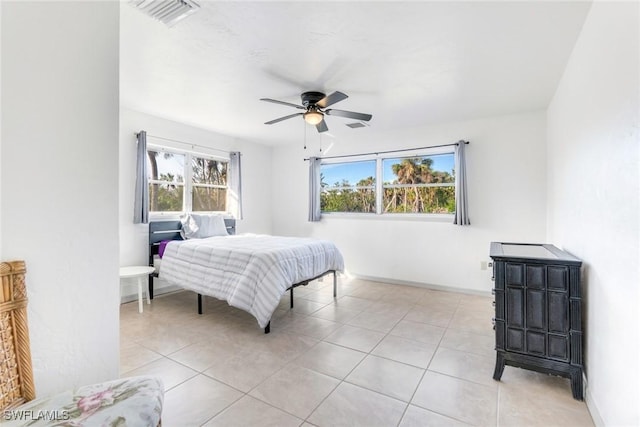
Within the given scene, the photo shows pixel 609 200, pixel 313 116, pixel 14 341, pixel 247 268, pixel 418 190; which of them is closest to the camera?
pixel 14 341

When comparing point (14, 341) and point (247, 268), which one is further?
point (247, 268)

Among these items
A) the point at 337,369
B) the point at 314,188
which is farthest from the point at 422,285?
the point at 337,369

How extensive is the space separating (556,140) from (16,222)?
163 inches

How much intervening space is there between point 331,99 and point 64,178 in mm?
2210

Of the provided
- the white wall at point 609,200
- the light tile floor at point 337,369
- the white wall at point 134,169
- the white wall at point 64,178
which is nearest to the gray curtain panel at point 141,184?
the white wall at point 134,169

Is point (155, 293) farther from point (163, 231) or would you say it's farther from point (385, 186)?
point (385, 186)

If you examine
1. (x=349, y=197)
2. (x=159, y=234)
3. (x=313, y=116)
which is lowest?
(x=159, y=234)

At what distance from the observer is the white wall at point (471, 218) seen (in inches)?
153

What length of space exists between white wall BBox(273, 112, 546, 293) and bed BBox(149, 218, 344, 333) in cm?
121

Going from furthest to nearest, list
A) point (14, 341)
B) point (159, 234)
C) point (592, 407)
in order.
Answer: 1. point (159, 234)
2. point (592, 407)
3. point (14, 341)

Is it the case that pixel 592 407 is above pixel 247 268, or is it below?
below

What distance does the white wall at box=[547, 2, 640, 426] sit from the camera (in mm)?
1259

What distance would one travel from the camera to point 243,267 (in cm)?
305

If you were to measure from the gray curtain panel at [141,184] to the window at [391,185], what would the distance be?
9.50 ft
